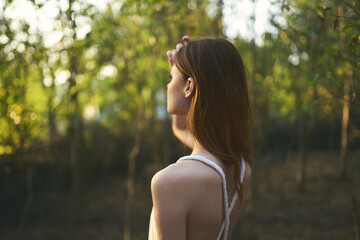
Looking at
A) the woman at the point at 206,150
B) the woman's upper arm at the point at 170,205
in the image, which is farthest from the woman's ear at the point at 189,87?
the woman's upper arm at the point at 170,205

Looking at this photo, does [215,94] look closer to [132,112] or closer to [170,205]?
[170,205]

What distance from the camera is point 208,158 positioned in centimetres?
144

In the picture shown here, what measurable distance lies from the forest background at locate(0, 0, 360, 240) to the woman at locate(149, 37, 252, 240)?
1.22 m

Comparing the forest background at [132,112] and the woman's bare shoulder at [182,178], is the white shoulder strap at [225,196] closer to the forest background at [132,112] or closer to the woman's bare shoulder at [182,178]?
the woman's bare shoulder at [182,178]

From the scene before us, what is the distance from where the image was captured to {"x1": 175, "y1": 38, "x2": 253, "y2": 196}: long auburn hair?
1458 millimetres

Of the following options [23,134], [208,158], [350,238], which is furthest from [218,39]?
[350,238]

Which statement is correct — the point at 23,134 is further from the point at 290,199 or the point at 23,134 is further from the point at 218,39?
the point at 290,199

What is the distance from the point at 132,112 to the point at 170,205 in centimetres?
924

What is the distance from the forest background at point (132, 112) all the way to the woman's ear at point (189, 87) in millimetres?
1343

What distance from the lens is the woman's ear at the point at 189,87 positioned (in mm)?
1482

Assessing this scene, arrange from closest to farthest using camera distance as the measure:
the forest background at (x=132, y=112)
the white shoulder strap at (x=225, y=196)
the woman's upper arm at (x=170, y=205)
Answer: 1. the woman's upper arm at (x=170, y=205)
2. the white shoulder strap at (x=225, y=196)
3. the forest background at (x=132, y=112)

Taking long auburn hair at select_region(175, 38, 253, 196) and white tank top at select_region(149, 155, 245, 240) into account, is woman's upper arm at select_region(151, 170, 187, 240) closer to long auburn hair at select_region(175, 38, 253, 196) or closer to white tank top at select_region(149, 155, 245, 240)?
white tank top at select_region(149, 155, 245, 240)

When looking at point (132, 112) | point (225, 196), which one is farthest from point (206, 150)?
point (132, 112)

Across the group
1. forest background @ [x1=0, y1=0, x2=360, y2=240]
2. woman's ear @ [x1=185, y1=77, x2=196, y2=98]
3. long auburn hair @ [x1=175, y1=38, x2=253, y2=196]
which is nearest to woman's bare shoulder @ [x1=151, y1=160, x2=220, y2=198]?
long auburn hair @ [x1=175, y1=38, x2=253, y2=196]
